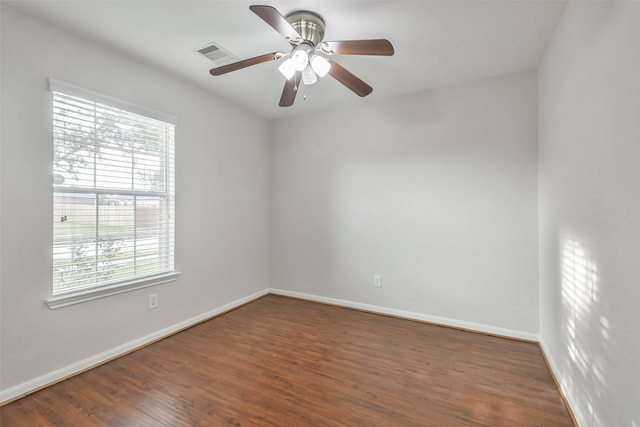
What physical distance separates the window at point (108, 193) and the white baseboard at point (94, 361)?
520 mm

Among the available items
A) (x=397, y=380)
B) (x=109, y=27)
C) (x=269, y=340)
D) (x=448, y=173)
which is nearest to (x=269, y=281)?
(x=269, y=340)

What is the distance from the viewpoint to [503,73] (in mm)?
2648

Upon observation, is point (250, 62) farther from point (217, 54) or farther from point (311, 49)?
point (217, 54)

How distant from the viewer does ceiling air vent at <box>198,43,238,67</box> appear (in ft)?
7.33

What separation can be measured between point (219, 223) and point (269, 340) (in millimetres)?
1439

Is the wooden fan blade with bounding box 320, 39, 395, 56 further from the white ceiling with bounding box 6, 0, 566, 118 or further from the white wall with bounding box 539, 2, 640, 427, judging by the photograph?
the white wall with bounding box 539, 2, 640, 427

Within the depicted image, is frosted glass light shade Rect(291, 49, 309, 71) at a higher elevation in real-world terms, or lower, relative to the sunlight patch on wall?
higher

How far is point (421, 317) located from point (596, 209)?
2067 millimetres

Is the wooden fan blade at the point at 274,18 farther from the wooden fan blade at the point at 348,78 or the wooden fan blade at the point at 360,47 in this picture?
the wooden fan blade at the point at 348,78

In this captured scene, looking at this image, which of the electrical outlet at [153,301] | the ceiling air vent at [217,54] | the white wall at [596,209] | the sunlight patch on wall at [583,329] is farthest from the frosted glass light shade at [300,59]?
the electrical outlet at [153,301]

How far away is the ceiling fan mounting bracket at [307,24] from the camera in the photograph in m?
1.83

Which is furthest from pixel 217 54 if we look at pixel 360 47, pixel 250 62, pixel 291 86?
pixel 360 47

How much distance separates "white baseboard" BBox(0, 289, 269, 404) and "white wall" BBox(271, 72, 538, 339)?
4.33 feet

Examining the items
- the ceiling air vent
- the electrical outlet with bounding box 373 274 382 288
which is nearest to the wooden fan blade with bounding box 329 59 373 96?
the ceiling air vent
